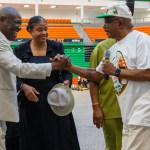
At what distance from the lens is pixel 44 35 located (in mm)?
3732

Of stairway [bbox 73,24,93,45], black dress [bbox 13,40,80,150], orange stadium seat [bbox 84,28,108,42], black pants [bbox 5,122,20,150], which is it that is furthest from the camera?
orange stadium seat [bbox 84,28,108,42]

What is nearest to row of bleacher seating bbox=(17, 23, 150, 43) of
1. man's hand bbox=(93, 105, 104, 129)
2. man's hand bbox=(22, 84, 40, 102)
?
man's hand bbox=(22, 84, 40, 102)

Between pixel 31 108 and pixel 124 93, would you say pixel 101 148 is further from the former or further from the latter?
pixel 124 93

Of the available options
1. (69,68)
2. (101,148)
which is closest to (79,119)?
(101,148)

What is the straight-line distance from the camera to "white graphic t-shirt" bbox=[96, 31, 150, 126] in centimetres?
253

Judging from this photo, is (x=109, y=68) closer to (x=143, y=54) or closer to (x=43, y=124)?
(x=143, y=54)

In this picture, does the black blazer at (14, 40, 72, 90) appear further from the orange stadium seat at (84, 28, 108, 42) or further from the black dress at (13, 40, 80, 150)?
the orange stadium seat at (84, 28, 108, 42)

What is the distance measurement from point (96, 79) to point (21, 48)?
962 millimetres

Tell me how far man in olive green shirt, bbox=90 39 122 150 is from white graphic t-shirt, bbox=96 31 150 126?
2.40 ft

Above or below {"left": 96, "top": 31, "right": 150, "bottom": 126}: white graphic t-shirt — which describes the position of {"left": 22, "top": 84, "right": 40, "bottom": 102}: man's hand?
below

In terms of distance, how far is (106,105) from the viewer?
11.5ft

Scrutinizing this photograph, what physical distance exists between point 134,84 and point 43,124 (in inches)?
57.0

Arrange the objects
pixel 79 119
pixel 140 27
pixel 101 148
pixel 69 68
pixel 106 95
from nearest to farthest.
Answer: pixel 69 68, pixel 106 95, pixel 101 148, pixel 79 119, pixel 140 27

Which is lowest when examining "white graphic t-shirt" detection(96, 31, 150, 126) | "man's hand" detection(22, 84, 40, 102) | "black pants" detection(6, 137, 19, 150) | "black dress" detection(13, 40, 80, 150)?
"black pants" detection(6, 137, 19, 150)
